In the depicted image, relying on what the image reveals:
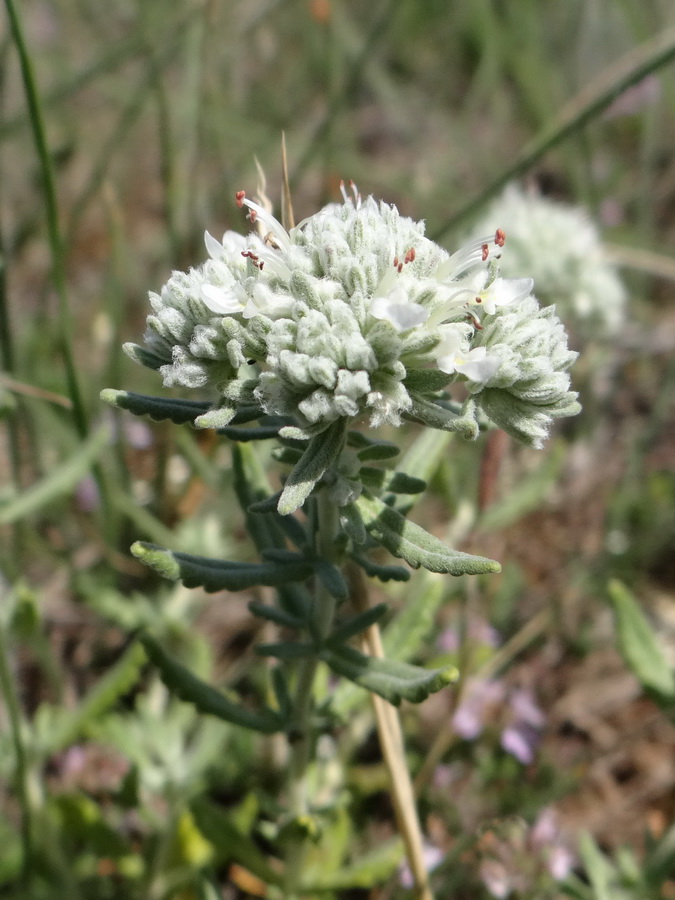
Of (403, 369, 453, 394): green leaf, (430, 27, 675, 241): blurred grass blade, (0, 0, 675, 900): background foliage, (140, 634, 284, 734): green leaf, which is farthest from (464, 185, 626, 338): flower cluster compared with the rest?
(140, 634, 284, 734): green leaf

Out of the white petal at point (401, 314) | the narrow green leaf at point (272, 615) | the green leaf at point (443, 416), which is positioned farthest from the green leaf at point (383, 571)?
the white petal at point (401, 314)

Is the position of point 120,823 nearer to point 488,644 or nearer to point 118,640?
point 118,640

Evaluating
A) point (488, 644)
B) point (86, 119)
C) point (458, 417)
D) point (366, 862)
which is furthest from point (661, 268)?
point (86, 119)

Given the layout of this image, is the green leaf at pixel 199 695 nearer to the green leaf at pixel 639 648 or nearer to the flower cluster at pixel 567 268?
the green leaf at pixel 639 648

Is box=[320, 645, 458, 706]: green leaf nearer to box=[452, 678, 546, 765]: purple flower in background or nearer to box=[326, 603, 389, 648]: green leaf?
box=[326, 603, 389, 648]: green leaf

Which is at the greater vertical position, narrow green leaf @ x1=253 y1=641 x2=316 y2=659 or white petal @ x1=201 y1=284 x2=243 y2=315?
white petal @ x1=201 y1=284 x2=243 y2=315

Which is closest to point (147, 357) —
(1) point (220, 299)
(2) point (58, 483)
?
(1) point (220, 299)
